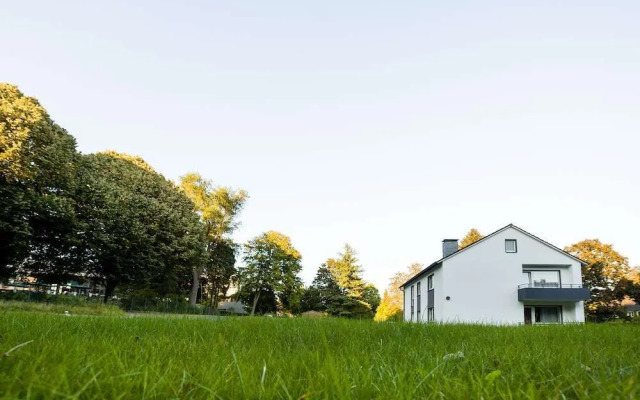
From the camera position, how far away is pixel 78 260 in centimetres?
3039

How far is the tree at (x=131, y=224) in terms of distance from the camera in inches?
1171

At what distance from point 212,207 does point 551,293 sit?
37039mm

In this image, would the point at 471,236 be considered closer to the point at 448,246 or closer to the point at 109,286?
the point at 448,246

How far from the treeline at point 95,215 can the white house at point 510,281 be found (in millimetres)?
23695

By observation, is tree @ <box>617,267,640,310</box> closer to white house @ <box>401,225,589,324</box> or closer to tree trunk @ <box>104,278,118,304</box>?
white house @ <box>401,225,589,324</box>

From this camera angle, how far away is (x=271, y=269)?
62781mm

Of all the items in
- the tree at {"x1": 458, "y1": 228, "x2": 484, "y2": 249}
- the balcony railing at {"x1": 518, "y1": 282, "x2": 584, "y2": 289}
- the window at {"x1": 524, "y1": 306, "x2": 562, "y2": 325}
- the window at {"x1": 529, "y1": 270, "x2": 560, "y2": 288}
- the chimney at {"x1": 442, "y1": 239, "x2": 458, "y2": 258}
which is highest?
the tree at {"x1": 458, "y1": 228, "x2": 484, "y2": 249}

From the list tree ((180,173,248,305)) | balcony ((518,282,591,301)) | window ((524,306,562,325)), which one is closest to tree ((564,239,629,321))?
window ((524,306,562,325))

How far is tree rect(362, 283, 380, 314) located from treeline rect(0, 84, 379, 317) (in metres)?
35.2

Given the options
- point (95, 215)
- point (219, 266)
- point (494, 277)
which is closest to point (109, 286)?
point (95, 215)

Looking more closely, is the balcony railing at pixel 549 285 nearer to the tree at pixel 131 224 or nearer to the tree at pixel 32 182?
the tree at pixel 131 224

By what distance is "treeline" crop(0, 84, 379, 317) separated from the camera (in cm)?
2344

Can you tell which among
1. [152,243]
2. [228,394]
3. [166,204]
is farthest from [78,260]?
[228,394]

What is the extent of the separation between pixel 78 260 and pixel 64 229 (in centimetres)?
468
